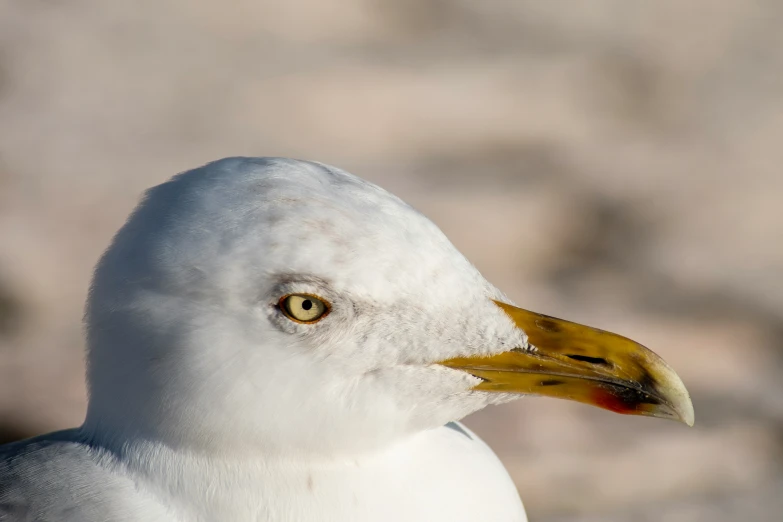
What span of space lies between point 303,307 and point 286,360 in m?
0.11

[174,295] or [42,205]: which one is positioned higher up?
[42,205]

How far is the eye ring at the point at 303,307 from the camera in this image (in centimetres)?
177

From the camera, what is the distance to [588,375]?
→ 194cm

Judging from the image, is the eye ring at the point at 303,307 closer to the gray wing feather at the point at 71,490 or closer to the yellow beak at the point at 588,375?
the yellow beak at the point at 588,375

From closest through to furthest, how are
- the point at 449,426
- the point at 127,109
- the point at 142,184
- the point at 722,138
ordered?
the point at 449,426, the point at 142,184, the point at 127,109, the point at 722,138

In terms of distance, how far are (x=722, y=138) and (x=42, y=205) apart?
331 centimetres

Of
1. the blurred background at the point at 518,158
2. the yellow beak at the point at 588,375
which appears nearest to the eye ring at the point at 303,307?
the yellow beak at the point at 588,375

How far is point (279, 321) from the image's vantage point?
177 cm

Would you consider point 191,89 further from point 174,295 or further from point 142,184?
point 174,295

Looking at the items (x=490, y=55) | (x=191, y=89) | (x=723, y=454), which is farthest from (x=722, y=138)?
(x=191, y=89)

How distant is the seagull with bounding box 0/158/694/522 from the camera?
5.81 feet

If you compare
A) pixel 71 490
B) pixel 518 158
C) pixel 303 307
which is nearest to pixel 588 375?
pixel 303 307

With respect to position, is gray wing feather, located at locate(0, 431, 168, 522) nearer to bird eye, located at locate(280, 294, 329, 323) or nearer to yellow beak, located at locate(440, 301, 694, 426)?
bird eye, located at locate(280, 294, 329, 323)

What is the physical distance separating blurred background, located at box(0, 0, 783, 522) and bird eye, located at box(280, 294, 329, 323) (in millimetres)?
1882
